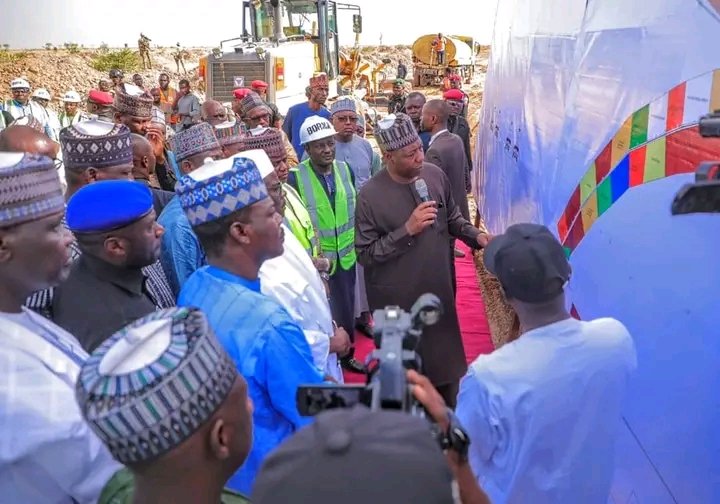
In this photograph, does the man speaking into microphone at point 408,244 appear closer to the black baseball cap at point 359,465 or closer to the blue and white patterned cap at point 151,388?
the blue and white patterned cap at point 151,388

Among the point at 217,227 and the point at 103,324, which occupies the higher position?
the point at 217,227

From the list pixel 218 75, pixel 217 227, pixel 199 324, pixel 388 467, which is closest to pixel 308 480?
pixel 388 467

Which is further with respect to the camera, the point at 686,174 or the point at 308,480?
the point at 686,174

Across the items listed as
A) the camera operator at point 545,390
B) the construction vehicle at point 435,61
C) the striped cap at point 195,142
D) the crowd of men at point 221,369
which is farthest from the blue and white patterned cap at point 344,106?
the construction vehicle at point 435,61

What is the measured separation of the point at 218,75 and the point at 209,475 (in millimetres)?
14035

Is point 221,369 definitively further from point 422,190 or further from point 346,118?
point 346,118

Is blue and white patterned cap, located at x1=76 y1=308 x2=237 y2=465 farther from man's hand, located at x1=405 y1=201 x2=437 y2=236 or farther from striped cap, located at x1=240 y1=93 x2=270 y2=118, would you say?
striped cap, located at x1=240 y1=93 x2=270 y2=118

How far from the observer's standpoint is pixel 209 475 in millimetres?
1214

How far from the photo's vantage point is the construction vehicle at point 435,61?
28547 millimetres

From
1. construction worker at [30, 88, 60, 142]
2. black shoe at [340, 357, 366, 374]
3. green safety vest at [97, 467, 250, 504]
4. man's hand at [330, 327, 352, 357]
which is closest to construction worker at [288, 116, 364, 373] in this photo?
black shoe at [340, 357, 366, 374]

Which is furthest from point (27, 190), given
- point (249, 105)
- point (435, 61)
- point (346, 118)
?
point (435, 61)

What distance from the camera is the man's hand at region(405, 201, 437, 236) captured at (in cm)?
347

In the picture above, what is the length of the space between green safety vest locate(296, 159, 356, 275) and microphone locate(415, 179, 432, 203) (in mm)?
965

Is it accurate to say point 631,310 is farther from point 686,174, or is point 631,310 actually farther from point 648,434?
point 686,174
